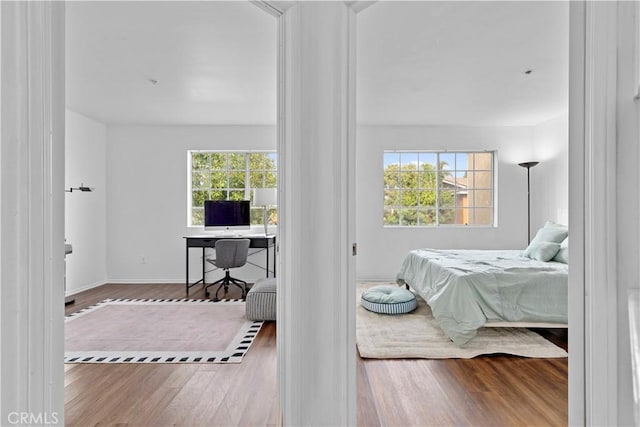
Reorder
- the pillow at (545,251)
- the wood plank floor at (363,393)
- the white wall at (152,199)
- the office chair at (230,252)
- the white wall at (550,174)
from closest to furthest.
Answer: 1. the wood plank floor at (363,393)
2. the pillow at (545,251)
3. the office chair at (230,252)
4. the white wall at (550,174)
5. the white wall at (152,199)

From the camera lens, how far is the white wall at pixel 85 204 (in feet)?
16.1

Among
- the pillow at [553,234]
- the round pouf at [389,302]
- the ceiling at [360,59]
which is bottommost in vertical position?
the round pouf at [389,302]

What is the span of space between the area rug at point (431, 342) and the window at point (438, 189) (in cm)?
259

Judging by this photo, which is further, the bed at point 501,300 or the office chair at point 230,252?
the office chair at point 230,252

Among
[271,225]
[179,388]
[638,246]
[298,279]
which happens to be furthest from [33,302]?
[271,225]

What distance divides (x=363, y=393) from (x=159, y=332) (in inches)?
79.9

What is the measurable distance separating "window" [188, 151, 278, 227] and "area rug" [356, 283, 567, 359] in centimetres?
287

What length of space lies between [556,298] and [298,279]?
2.49m

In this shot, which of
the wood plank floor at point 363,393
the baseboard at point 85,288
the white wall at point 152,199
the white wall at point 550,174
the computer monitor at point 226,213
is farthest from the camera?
the white wall at point 152,199

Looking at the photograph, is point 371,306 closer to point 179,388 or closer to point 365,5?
point 179,388

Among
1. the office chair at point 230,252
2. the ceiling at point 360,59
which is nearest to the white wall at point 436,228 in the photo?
the ceiling at point 360,59

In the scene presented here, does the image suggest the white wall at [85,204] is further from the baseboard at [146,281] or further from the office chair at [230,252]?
the office chair at [230,252]

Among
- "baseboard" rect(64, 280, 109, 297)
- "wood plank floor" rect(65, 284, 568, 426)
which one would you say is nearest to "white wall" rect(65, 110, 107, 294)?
"baseboard" rect(64, 280, 109, 297)

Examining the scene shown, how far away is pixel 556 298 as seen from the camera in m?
3.07
